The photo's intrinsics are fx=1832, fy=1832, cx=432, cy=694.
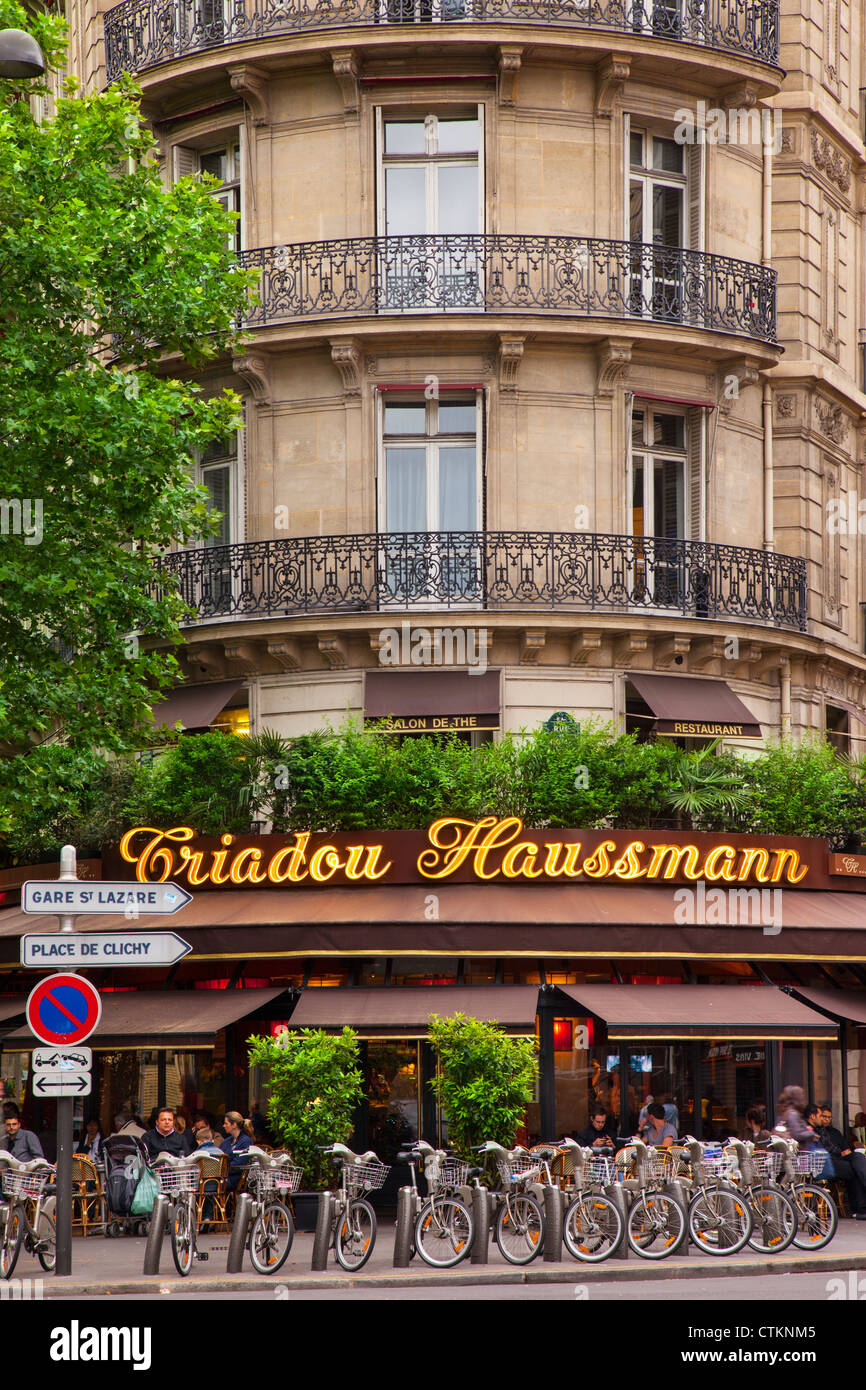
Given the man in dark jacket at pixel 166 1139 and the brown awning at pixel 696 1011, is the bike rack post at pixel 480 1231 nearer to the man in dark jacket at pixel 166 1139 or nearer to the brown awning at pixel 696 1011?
the brown awning at pixel 696 1011

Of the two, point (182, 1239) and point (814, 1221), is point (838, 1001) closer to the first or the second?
point (814, 1221)

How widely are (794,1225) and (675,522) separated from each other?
33.9 ft

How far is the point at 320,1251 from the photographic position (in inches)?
628

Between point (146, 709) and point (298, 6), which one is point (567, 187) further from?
point (146, 709)

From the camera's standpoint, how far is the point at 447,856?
70.2 feet

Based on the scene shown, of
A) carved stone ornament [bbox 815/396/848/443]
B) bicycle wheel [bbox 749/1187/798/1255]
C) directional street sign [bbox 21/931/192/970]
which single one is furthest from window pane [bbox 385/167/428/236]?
bicycle wheel [bbox 749/1187/798/1255]

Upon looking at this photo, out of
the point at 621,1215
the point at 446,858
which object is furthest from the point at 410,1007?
the point at 621,1215

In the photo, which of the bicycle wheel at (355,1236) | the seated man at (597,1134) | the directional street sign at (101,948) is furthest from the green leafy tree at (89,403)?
the seated man at (597,1134)

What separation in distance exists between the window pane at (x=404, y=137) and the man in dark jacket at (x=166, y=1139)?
1263 centimetres

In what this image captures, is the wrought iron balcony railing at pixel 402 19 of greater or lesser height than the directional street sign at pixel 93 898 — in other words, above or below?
above

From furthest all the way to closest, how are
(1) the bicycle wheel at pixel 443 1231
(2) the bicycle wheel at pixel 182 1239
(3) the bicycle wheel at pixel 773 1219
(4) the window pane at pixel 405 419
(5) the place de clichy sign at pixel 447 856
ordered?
1. (4) the window pane at pixel 405 419
2. (5) the place de clichy sign at pixel 447 856
3. (3) the bicycle wheel at pixel 773 1219
4. (1) the bicycle wheel at pixel 443 1231
5. (2) the bicycle wheel at pixel 182 1239

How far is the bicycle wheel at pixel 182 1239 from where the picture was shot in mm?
15648

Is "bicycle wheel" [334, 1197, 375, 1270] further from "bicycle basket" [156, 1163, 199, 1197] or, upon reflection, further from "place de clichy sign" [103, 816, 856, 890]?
"place de clichy sign" [103, 816, 856, 890]

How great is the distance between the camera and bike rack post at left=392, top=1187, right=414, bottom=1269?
16.0 meters
